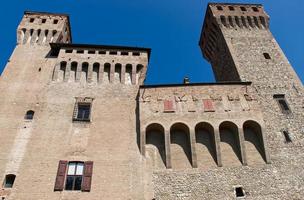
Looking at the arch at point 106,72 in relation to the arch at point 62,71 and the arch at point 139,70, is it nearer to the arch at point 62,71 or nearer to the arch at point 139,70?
the arch at point 139,70

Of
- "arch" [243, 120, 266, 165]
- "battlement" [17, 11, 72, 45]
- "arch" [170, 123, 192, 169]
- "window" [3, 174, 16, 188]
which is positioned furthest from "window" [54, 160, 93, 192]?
"battlement" [17, 11, 72, 45]

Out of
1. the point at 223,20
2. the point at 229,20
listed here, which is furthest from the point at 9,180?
the point at 229,20

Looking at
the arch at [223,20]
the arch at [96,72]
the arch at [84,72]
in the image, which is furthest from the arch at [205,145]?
the arch at [223,20]

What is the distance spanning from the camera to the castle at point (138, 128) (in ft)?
52.5

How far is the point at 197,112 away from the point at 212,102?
1296mm

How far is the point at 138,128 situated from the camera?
1852cm

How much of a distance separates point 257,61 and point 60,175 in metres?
15.6

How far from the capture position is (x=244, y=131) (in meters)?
18.8

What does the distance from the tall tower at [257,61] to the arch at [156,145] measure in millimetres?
5999

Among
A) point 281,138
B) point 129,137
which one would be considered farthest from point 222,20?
point 129,137

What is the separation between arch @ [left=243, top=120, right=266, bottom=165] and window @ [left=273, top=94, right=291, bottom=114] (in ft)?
8.39

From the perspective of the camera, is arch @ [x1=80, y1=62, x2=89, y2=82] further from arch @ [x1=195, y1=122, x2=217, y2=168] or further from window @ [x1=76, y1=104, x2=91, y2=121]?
arch @ [x1=195, y1=122, x2=217, y2=168]

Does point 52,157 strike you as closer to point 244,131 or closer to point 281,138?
point 244,131

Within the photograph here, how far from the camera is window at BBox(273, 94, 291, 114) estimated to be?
1992cm
